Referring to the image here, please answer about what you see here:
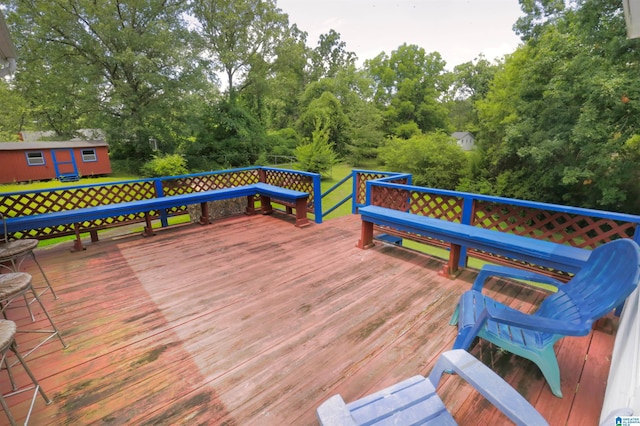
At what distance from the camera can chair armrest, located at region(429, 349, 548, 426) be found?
40.3 inches

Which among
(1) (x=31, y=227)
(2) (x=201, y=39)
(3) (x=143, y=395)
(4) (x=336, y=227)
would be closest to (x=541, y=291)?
(4) (x=336, y=227)

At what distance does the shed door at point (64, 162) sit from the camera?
14.6 meters

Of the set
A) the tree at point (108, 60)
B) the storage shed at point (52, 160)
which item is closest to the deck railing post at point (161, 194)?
the tree at point (108, 60)

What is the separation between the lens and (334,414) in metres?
1.07

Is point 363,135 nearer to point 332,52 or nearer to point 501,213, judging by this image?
point 332,52

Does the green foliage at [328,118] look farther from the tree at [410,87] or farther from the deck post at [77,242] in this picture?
the deck post at [77,242]

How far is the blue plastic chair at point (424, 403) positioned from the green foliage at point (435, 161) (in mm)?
12884

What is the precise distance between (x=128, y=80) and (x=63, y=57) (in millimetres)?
2653

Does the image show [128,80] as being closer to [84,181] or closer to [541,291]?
[84,181]

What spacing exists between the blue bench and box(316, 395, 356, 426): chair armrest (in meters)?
2.31

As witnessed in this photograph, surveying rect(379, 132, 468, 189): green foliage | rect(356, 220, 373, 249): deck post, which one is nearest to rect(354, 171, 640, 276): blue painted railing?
rect(356, 220, 373, 249): deck post

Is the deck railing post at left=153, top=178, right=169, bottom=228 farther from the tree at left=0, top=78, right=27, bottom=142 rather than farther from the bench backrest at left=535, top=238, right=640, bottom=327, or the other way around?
the tree at left=0, top=78, right=27, bottom=142

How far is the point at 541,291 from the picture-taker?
9.25ft

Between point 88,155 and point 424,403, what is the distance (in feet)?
64.1
